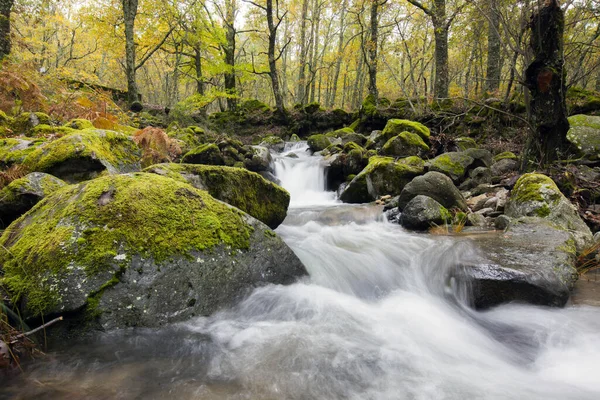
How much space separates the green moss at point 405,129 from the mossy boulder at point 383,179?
2854mm

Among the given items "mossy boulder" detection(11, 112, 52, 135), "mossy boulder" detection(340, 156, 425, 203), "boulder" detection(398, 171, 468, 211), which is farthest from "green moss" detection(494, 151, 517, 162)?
"mossy boulder" detection(11, 112, 52, 135)

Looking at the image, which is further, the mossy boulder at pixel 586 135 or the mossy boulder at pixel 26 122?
the mossy boulder at pixel 586 135

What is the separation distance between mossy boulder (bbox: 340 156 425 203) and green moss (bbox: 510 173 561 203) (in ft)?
9.00

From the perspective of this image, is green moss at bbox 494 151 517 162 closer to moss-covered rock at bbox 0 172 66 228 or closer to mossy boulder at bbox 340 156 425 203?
mossy boulder at bbox 340 156 425 203

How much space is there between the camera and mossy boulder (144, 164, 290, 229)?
13.8 feet

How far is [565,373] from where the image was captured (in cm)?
231

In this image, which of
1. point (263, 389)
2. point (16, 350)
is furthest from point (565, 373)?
point (16, 350)

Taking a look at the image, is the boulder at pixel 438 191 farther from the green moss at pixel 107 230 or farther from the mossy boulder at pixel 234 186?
the green moss at pixel 107 230

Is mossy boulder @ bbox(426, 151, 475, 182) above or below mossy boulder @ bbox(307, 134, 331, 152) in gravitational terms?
below

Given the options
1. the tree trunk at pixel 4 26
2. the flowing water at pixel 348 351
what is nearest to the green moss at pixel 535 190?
the flowing water at pixel 348 351

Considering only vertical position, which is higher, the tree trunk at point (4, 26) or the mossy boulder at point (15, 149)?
the tree trunk at point (4, 26)

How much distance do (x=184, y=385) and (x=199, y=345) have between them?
0.43 meters

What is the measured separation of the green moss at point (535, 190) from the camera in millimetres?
4891

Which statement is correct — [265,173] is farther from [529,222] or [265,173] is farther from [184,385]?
[184,385]
